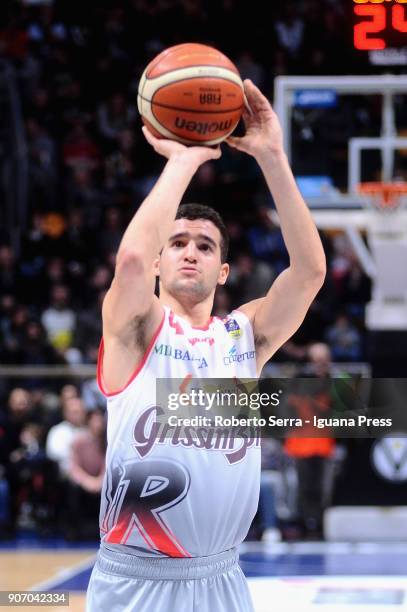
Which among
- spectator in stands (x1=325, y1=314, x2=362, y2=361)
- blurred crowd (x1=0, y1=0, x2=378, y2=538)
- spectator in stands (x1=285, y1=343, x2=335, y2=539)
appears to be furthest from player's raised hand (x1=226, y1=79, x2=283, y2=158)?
spectator in stands (x1=325, y1=314, x2=362, y2=361)

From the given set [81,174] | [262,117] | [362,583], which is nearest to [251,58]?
[81,174]

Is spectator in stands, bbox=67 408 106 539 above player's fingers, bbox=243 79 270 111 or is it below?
below

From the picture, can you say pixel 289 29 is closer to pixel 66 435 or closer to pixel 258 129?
pixel 66 435

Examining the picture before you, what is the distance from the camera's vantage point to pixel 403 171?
939 cm

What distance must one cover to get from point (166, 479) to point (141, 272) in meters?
0.67

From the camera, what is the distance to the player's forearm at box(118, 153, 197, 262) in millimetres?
3092

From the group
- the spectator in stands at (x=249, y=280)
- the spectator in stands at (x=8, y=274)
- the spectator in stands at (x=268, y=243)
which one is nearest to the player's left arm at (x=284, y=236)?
the spectator in stands at (x=249, y=280)

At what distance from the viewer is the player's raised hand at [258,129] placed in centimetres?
343

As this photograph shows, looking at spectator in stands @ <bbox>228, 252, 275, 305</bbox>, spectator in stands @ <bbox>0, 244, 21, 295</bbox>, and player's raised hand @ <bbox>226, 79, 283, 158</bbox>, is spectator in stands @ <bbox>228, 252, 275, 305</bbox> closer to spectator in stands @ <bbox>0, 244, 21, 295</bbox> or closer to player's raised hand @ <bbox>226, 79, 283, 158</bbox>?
spectator in stands @ <bbox>0, 244, 21, 295</bbox>

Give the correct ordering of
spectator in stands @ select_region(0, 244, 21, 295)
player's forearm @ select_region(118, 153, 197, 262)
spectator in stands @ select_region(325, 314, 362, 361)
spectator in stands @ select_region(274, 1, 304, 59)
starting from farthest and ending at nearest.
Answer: spectator in stands @ select_region(274, 1, 304, 59), spectator in stands @ select_region(0, 244, 21, 295), spectator in stands @ select_region(325, 314, 362, 361), player's forearm @ select_region(118, 153, 197, 262)

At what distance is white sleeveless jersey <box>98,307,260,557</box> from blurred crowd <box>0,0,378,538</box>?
6.55 metres

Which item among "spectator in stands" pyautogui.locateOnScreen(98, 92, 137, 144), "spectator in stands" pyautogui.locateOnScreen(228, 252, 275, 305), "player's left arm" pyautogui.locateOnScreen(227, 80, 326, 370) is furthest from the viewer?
"spectator in stands" pyautogui.locateOnScreen(98, 92, 137, 144)

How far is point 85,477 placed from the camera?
10.0 meters

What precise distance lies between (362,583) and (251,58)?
25.1ft
